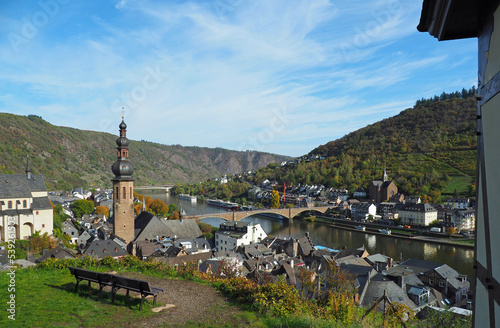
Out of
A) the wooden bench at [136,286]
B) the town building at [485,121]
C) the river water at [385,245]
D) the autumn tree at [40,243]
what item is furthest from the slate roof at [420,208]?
the town building at [485,121]

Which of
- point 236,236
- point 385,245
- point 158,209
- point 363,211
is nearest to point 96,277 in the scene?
point 236,236

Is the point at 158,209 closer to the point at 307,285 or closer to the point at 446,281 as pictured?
the point at 446,281

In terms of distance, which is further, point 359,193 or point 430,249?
point 359,193

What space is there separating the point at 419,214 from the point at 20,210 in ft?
129

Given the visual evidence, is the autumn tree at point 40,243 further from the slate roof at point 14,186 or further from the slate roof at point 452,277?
the slate roof at point 452,277

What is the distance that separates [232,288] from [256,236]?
80.8 feet

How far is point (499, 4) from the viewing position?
64.1 inches

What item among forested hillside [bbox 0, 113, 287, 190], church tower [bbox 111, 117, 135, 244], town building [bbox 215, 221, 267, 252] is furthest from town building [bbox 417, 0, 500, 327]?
forested hillside [bbox 0, 113, 287, 190]

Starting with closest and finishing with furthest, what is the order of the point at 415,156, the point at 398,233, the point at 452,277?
the point at 452,277, the point at 398,233, the point at 415,156

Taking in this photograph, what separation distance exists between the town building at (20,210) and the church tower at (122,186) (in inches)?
158

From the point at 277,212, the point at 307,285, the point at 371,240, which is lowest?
the point at 371,240

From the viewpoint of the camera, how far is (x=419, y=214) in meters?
39.8

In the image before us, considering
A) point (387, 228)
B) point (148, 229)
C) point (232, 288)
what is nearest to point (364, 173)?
point (387, 228)

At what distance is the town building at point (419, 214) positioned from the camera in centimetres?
3903
